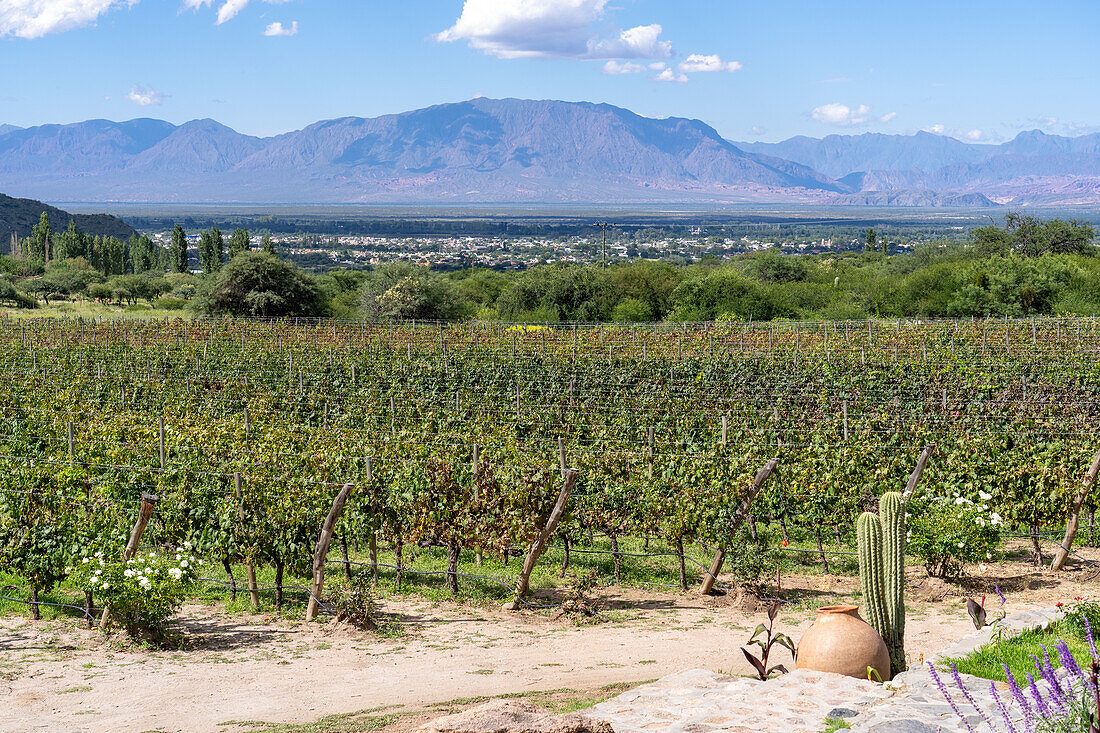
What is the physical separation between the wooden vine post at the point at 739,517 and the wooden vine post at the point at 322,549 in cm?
431

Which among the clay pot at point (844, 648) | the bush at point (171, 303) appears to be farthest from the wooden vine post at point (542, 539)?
the bush at point (171, 303)

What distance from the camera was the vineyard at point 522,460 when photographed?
1208 cm

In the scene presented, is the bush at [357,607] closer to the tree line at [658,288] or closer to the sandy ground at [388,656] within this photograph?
the sandy ground at [388,656]

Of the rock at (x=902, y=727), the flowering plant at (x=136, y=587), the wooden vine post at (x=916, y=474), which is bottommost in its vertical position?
the flowering plant at (x=136, y=587)

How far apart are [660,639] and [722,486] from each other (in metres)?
2.73

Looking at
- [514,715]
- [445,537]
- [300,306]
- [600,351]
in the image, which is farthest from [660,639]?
[300,306]

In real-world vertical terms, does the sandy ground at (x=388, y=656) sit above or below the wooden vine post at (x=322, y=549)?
below

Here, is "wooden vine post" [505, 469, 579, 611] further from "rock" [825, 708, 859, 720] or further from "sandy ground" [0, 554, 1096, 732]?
"rock" [825, 708, 859, 720]

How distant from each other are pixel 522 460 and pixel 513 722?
747 cm

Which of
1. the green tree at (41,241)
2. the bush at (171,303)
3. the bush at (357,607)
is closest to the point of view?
the bush at (357,607)

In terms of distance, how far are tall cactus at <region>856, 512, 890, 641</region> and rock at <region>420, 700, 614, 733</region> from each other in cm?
298

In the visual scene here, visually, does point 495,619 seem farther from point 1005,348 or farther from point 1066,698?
point 1005,348

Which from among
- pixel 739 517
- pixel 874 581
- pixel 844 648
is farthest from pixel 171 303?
pixel 844 648

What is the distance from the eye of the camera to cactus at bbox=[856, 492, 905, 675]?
28.9ft
